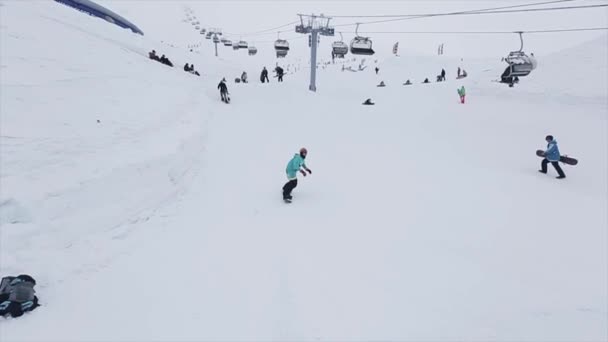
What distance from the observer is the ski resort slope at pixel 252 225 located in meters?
5.29

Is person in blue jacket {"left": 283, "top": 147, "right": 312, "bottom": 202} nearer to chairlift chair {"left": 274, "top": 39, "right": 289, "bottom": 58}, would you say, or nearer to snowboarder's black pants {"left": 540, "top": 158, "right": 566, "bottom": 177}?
snowboarder's black pants {"left": 540, "top": 158, "right": 566, "bottom": 177}

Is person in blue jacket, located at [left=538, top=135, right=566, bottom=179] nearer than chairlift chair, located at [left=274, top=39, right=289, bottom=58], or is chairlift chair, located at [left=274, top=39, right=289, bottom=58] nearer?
person in blue jacket, located at [left=538, top=135, right=566, bottom=179]

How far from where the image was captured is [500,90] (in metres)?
28.4

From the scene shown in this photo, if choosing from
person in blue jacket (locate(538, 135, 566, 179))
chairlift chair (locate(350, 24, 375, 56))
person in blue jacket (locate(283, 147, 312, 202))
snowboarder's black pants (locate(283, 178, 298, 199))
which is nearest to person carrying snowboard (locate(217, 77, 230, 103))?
chairlift chair (locate(350, 24, 375, 56))

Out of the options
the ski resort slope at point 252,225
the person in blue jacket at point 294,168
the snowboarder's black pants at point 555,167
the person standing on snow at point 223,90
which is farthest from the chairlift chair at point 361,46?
the person in blue jacket at point 294,168

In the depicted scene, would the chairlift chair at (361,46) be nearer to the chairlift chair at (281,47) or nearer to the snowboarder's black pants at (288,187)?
the chairlift chair at (281,47)

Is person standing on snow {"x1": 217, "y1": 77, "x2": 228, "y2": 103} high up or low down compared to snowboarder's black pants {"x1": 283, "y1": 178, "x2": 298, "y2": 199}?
up

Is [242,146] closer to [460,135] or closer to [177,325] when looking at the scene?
[177,325]

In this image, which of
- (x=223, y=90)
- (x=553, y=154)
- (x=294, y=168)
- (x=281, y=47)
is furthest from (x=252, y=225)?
(x=281, y=47)

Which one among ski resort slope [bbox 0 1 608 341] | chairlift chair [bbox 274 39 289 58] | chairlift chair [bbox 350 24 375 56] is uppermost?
chairlift chair [bbox 274 39 289 58]

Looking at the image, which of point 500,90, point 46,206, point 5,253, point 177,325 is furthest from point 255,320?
point 500,90

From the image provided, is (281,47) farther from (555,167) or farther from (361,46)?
(555,167)

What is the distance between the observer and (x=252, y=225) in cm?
835

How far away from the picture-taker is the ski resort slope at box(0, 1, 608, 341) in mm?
5285
